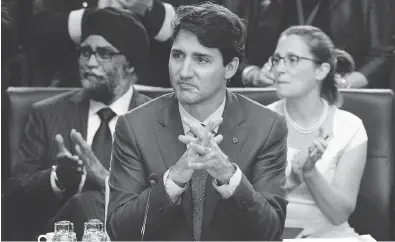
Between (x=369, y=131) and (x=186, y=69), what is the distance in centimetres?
107

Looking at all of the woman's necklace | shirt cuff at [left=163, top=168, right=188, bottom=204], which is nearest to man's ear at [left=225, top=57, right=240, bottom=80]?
the woman's necklace

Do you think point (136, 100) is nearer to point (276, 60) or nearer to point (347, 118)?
point (276, 60)

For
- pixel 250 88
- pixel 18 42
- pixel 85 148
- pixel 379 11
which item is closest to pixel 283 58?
pixel 250 88

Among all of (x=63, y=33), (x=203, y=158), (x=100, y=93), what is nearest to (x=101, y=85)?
(x=100, y=93)

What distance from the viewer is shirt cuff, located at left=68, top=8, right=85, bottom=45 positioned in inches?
155

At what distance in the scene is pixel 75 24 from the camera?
155 inches

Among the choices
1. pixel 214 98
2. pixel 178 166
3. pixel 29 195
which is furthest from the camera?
pixel 29 195

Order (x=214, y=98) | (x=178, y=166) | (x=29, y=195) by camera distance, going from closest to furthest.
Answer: (x=178, y=166), (x=214, y=98), (x=29, y=195)

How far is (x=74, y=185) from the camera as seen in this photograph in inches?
156

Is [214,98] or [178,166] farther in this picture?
[214,98]

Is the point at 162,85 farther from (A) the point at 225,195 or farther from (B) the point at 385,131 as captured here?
(B) the point at 385,131

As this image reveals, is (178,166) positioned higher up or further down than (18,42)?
further down

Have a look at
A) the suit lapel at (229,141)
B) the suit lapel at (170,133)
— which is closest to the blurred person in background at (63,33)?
the suit lapel at (170,133)

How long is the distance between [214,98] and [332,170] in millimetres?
755
